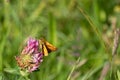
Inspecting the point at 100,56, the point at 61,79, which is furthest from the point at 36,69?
the point at 100,56

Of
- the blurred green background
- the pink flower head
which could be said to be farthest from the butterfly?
the blurred green background

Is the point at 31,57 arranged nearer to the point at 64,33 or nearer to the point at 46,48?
the point at 46,48

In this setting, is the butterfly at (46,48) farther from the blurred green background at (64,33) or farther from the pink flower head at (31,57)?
the blurred green background at (64,33)

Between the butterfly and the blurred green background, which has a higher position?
the butterfly

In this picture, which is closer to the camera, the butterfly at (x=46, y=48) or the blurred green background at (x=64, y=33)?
the butterfly at (x=46, y=48)

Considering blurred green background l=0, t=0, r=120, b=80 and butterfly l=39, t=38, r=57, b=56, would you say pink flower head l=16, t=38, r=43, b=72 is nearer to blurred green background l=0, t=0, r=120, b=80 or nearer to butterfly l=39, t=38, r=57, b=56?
butterfly l=39, t=38, r=57, b=56

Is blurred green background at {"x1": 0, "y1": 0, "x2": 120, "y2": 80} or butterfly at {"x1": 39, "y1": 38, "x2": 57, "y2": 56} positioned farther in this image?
blurred green background at {"x1": 0, "y1": 0, "x2": 120, "y2": 80}

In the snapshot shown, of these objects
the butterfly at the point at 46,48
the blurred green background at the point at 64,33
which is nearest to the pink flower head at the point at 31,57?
the butterfly at the point at 46,48
